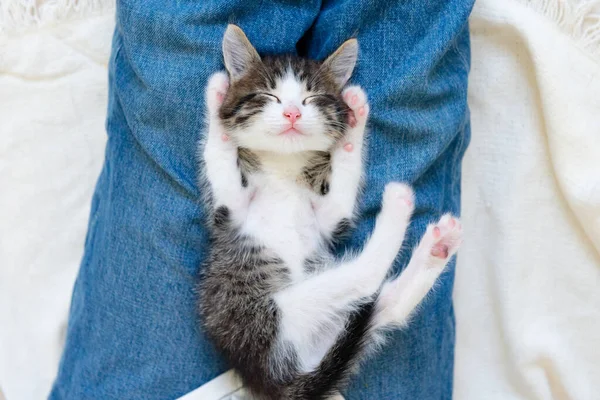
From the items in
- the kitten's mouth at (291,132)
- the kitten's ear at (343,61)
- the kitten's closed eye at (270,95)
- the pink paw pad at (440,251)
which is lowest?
the pink paw pad at (440,251)

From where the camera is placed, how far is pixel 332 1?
132 cm

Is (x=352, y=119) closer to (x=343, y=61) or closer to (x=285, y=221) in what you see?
(x=343, y=61)

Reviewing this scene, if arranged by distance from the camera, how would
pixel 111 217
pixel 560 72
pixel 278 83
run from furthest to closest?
pixel 560 72, pixel 111 217, pixel 278 83

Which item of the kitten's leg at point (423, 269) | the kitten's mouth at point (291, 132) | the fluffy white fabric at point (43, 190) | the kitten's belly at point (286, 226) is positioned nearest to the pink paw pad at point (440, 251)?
the kitten's leg at point (423, 269)

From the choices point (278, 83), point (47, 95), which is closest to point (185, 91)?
point (278, 83)

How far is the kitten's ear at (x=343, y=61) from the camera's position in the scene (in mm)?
1189

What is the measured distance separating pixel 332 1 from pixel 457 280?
88cm

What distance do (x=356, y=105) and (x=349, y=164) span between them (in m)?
0.13

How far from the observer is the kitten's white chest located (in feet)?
3.90

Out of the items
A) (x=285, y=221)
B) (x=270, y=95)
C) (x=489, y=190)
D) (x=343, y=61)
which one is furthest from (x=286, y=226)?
(x=489, y=190)

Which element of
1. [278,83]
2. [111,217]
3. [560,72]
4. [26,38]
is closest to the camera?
[278,83]

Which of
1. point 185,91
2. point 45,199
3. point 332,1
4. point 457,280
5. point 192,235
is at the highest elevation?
point 332,1

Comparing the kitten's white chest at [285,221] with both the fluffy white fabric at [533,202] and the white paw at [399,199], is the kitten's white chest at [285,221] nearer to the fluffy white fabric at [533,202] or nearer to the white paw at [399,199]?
the white paw at [399,199]

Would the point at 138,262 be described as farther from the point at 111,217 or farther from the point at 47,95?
the point at 47,95
